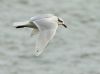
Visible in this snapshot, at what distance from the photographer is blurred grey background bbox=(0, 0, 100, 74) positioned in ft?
24.6

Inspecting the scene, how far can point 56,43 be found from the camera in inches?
321

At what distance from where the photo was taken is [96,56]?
7852 millimetres

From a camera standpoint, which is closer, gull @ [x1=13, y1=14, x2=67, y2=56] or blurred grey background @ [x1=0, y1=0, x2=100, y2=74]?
gull @ [x1=13, y1=14, x2=67, y2=56]

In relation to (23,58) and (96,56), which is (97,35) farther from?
(23,58)

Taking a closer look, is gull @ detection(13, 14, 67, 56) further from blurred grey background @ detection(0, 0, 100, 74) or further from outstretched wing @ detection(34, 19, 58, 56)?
blurred grey background @ detection(0, 0, 100, 74)

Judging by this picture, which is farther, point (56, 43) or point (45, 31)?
point (56, 43)

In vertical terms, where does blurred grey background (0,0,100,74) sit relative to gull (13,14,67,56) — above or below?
below

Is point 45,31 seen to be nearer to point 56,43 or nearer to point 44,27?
point 44,27

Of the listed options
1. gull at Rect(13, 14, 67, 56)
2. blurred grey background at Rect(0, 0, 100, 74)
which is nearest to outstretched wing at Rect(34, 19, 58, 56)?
gull at Rect(13, 14, 67, 56)

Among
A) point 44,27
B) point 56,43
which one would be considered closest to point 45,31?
point 44,27

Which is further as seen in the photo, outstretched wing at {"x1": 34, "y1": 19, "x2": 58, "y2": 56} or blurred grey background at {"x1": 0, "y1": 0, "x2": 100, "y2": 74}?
blurred grey background at {"x1": 0, "y1": 0, "x2": 100, "y2": 74}

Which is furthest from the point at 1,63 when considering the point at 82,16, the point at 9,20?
the point at 82,16

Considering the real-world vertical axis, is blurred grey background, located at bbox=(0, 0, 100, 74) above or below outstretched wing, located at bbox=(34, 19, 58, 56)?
below

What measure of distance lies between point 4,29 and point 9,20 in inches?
16.2
